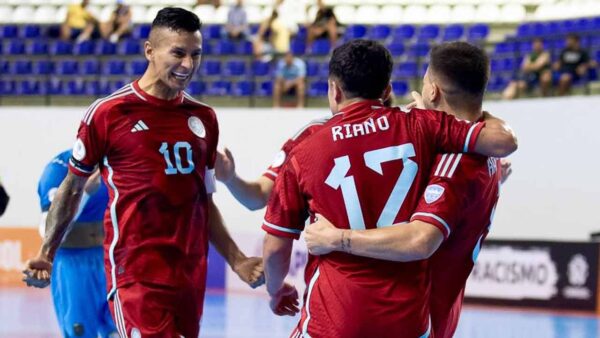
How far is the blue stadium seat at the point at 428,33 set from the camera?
18062 mm

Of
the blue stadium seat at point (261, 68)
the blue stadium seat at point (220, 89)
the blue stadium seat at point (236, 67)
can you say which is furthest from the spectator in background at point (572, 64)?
the blue stadium seat at point (220, 89)

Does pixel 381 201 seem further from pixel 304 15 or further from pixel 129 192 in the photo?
pixel 304 15

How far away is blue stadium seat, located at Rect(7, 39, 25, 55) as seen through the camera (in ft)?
61.4

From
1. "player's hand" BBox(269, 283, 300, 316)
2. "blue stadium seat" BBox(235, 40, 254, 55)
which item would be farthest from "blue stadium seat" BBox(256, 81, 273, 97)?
"player's hand" BBox(269, 283, 300, 316)

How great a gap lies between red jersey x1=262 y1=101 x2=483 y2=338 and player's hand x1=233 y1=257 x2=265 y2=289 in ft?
3.25

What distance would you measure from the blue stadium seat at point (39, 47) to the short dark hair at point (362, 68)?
15.4m

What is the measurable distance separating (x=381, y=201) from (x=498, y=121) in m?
0.64

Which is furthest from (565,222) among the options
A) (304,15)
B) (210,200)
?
(210,200)

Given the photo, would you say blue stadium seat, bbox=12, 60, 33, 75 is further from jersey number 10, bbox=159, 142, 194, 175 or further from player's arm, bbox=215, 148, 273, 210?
jersey number 10, bbox=159, 142, 194, 175

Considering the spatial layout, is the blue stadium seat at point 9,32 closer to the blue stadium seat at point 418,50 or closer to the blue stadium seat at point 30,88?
the blue stadium seat at point 30,88

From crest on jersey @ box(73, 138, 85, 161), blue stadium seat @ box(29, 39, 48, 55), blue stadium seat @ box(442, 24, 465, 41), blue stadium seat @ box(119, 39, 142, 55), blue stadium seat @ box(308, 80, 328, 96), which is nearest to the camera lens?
crest on jersey @ box(73, 138, 85, 161)

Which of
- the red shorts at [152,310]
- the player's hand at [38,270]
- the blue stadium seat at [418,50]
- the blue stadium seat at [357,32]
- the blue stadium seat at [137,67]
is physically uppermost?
the blue stadium seat at [357,32]

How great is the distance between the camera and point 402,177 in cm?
392

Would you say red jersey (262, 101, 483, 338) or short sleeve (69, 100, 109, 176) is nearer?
red jersey (262, 101, 483, 338)
